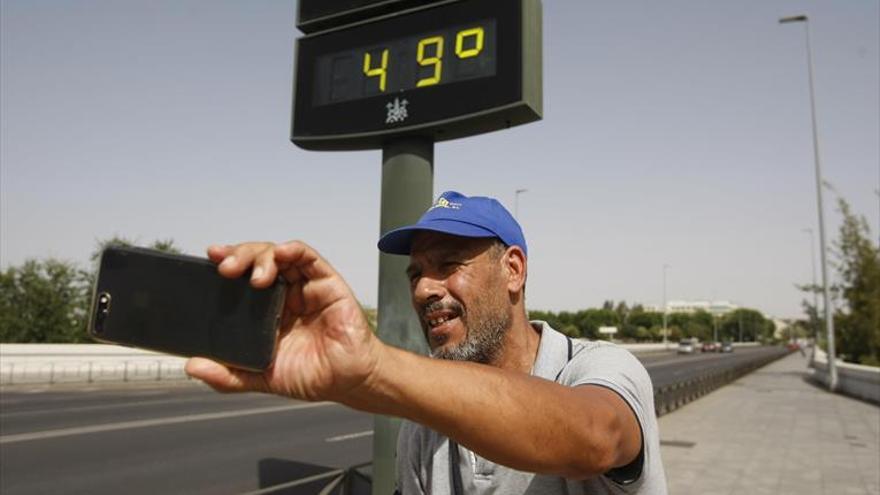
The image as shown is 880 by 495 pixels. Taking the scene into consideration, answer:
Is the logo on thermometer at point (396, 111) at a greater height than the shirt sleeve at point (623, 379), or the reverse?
the logo on thermometer at point (396, 111)

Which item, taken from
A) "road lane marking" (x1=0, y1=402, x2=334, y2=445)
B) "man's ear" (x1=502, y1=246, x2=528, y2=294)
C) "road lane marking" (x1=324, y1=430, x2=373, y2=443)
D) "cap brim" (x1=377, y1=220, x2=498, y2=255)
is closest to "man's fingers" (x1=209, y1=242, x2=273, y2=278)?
"cap brim" (x1=377, y1=220, x2=498, y2=255)

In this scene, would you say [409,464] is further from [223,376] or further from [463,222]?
[223,376]

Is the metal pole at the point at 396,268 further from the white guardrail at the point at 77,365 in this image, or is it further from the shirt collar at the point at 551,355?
the white guardrail at the point at 77,365

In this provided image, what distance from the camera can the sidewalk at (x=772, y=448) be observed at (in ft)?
27.3

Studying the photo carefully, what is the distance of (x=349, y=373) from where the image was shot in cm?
111

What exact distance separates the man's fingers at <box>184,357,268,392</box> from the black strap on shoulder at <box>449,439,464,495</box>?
3.27 ft

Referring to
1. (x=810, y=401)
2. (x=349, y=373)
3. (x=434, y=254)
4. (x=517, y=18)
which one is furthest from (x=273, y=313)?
(x=810, y=401)

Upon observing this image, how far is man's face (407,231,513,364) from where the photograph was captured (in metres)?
2.09

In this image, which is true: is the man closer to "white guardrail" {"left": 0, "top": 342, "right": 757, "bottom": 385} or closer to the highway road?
the highway road

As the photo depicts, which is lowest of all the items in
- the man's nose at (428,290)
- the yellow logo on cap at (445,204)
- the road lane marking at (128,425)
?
the road lane marking at (128,425)

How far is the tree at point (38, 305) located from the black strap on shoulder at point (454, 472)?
115ft

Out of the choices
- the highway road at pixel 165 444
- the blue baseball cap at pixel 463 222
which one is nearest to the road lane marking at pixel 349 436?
the highway road at pixel 165 444

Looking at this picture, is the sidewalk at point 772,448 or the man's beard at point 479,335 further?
the sidewalk at point 772,448

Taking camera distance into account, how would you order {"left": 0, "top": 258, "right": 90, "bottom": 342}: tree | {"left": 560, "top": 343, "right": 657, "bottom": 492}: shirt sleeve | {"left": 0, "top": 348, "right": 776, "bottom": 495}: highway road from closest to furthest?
{"left": 560, "top": 343, "right": 657, "bottom": 492}: shirt sleeve, {"left": 0, "top": 348, "right": 776, "bottom": 495}: highway road, {"left": 0, "top": 258, "right": 90, "bottom": 342}: tree
